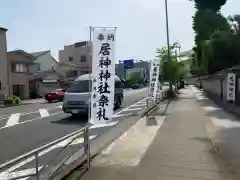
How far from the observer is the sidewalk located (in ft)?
20.6

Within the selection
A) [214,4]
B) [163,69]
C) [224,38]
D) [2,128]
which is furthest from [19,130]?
[214,4]

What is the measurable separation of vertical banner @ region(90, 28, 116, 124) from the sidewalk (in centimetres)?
112

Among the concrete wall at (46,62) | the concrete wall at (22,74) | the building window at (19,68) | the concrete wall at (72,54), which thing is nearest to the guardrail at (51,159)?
the concrete wall at (22,74)

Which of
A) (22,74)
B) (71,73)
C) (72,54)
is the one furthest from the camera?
(72,54)

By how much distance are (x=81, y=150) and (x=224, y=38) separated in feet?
83.2

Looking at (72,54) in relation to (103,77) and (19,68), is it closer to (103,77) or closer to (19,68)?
(19,68)

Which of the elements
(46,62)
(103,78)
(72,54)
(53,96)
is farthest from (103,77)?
(72,54)

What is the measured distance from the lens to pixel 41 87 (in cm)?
4569

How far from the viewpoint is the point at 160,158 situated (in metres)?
7.59

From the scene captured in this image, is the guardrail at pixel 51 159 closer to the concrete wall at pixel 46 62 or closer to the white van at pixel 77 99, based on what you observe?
the white van at pixel 77 99

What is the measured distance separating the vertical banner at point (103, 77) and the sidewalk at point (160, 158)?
1121 mm

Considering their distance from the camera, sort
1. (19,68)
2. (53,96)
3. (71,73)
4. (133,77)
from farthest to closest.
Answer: (133,77), (71,73), (19,68), (53,96)

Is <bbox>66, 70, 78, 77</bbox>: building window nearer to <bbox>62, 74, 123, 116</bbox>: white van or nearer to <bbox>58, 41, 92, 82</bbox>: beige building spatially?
<bbox>58, 41, 92, 82</bbox>: beige building

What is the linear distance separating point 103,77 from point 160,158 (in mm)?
2404
